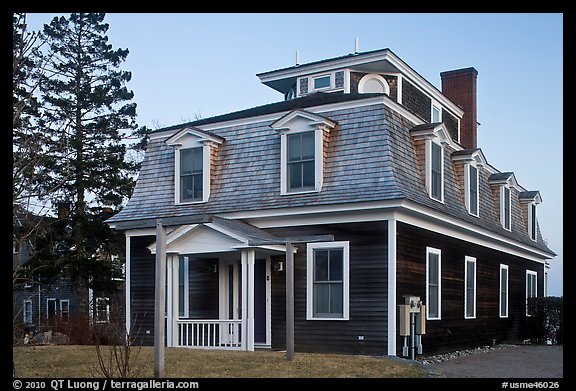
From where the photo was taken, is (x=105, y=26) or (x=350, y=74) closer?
(x=350, y=74)

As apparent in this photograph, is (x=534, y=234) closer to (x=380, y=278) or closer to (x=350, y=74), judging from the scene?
(x=350, y=74)

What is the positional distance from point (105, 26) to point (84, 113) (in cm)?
469

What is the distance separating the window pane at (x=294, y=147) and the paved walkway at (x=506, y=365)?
6092mm

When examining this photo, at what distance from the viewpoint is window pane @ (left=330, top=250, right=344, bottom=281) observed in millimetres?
17266

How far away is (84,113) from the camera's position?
35.8 m

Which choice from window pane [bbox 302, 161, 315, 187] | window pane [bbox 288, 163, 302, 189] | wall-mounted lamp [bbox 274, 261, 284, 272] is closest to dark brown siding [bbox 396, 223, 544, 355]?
window pane [bbox 302, 161, 315, 187]

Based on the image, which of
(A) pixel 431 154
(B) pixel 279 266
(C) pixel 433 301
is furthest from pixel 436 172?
(B) pixel 279 266

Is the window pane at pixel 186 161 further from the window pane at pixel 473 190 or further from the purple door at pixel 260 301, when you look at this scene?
the window pane at pixel 473 190

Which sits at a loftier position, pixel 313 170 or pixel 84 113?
pixel 84 113

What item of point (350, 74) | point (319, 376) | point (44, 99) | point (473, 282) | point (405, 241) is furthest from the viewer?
point (44, 99)

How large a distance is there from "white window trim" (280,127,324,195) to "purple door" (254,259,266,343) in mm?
2118

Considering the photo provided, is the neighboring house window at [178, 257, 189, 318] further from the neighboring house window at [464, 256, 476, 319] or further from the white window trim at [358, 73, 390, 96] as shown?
the white window trim at [358, 73, 390, 96]

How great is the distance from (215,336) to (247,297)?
7.92 ft

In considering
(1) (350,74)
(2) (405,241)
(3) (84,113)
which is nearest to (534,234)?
(1) (350,74)
